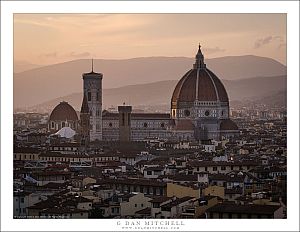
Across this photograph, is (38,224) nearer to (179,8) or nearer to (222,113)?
(179,8)

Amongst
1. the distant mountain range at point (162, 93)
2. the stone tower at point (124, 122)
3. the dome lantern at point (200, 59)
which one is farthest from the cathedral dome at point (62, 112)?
the dome lantern at point (200, 59)

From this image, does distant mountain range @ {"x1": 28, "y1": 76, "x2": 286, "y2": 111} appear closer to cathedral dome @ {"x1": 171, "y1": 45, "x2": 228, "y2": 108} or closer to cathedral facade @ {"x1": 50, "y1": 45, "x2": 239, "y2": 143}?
cathedral facade @ {"x1": 50, "y1": 45, "x2": 239, "y2": 143}

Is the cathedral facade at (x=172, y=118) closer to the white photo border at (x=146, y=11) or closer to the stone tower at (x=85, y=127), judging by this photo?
the stone tower at (x=85, y=127)

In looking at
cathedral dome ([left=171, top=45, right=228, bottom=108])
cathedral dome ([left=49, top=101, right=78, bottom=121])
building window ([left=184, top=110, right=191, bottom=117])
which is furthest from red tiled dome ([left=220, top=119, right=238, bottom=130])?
cathedral dome ([left=49, top=101, right=78, bottom=121])

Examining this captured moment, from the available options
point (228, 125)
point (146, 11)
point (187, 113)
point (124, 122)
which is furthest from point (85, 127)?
point (146, 11)

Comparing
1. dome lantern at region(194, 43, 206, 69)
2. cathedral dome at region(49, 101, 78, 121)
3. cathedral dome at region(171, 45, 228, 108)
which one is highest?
dome lantern at region(194, 43, 206, 69)

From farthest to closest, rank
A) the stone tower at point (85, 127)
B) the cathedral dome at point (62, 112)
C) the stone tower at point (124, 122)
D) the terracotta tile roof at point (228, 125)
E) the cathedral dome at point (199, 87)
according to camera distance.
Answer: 1. the stone tower at point (85, 127)
2. the terracotta tile roof at point (228, 125)
3. the stone tower at point (124, 122)
4. the cathedral dome at point (199, 87)
5. the cathedral dome at point (62, 112)
